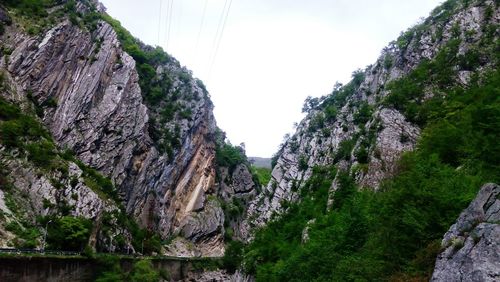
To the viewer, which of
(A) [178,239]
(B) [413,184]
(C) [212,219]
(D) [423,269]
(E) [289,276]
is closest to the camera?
(D) [423,269]

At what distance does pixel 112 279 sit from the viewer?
41.0 meters

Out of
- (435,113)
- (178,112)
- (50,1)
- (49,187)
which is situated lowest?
(49,187)

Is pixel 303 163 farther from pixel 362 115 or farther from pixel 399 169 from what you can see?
pixel 399 169

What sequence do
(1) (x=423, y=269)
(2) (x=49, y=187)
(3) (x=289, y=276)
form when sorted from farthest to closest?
1. (2) (x=49, y=187)
2. (3) (x=289, y=276)
3. (1) (x=423, y=269)

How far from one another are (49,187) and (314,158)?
129 feet

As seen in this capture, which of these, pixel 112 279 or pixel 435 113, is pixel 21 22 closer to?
pixel 112 279

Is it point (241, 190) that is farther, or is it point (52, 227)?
point (241, 190)

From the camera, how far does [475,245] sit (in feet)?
33.4

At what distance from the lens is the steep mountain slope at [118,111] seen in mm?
60969

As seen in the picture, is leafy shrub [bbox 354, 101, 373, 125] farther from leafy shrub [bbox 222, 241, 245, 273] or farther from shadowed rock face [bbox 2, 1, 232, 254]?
shadowed rock face [bbox 2, 1, 232, 254]

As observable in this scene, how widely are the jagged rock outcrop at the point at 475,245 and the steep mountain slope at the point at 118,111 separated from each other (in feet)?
143

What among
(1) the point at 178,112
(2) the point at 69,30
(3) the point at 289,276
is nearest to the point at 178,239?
(1) the point at 178,112

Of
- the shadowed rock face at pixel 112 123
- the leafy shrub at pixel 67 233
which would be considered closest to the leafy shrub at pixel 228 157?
the shadowed rock face at pixel 112 123

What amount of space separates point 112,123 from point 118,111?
2574 mm
